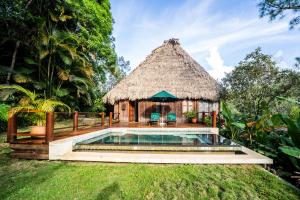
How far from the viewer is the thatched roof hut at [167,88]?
14.7 meters

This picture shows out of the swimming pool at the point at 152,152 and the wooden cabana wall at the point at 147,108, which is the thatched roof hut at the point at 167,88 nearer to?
the wooden cabana wall at the point at 147,108

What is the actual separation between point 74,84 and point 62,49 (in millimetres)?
2615

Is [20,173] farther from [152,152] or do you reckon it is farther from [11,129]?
[152,152]

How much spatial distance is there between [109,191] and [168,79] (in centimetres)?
1259

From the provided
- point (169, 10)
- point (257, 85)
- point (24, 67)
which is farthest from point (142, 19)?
point (257, 85)

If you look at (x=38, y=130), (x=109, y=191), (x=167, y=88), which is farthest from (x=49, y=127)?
(x=167, y=88)

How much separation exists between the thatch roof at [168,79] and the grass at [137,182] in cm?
1039

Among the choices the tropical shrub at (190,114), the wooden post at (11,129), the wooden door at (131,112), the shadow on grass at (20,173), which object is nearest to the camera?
the shadow on grass at (20,173)

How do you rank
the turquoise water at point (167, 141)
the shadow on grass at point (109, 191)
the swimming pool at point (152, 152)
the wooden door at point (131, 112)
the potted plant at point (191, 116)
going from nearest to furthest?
the shadow on grass at point (109, 191) → the swimming pool at point (152, 152) → the turquoise water at point (167, 141) → the potted plant at point (191, 116) → the wooden door at point (131, 112)

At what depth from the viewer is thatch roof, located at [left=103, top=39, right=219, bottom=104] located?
1464cm

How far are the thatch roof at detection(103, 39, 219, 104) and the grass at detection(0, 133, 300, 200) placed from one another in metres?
10.4

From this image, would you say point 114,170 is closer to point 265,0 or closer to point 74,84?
point 74,84

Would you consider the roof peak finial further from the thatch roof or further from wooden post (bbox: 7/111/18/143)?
wooden post (bbox: 7/111/18/143)

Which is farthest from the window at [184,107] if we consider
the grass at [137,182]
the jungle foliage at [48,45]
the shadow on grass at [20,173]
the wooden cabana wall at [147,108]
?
the shadow on grass at [20,173]
